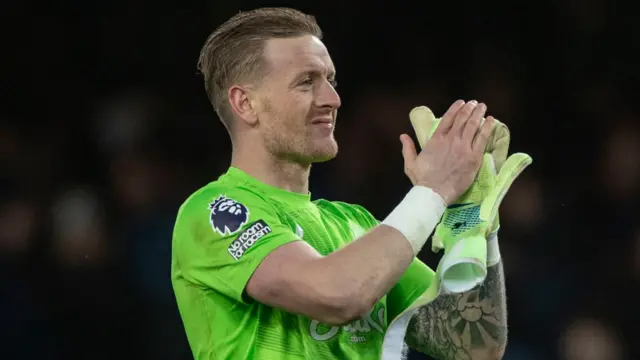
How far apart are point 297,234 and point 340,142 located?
9.05 feet


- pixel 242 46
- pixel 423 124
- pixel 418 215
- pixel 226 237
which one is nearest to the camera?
pixel 418 215

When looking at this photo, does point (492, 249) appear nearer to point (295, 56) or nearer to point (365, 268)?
point (365, 268)

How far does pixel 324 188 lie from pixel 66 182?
1.29 m

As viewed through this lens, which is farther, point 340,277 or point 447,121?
point 447,121

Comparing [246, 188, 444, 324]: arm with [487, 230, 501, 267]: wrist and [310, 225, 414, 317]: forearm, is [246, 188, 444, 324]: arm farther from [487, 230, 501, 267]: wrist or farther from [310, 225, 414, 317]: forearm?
[487, 230, 501, 267]: wrist

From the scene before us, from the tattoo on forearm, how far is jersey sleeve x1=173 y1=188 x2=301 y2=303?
56cm

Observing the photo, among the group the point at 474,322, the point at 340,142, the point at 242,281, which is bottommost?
the point at 340,142

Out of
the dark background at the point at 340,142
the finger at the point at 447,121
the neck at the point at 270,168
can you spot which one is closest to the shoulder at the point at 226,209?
the neck at the point at 270,168

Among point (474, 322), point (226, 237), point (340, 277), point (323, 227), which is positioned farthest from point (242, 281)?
point (474, 322)

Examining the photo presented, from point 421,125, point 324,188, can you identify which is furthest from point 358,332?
point 324,188

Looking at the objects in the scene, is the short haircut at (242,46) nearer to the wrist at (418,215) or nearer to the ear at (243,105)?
the ear at (243,105)

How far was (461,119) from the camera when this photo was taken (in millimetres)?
2477

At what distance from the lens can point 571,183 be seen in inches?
210

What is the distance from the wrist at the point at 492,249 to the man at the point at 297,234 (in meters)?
0.06
